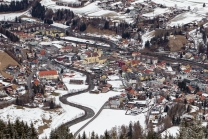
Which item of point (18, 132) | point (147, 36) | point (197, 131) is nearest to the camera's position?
point (197, 131)

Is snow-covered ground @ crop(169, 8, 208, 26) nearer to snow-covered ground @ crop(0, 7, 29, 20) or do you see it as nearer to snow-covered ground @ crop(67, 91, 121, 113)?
snow-covered ground @ crop(0, 7, 29, 20)

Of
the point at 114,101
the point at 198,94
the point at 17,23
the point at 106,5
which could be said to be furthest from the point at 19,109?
the point at 106,5

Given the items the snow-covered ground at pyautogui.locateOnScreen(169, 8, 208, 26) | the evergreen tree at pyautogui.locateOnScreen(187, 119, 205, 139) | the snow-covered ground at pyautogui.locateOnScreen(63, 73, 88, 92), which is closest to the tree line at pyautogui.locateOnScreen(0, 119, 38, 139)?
the evergreen tree at pyautogui.locateOnScreen(187, 119, 205, 139)

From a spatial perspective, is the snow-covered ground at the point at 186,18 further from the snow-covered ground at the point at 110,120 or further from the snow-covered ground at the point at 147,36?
the snow-covered ground at the point at 110,120

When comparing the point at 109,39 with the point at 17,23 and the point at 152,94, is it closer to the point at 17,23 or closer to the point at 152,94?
the point at 17,23

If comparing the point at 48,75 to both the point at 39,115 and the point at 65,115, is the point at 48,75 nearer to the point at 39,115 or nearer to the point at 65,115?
the point at 65,115

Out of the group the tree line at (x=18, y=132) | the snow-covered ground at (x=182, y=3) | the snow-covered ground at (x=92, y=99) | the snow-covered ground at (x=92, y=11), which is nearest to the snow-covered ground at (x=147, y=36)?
the snow-covered ground at (x=92, y=11)

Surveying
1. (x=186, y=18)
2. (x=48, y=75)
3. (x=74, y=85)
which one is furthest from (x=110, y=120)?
(x=186, y=18)
